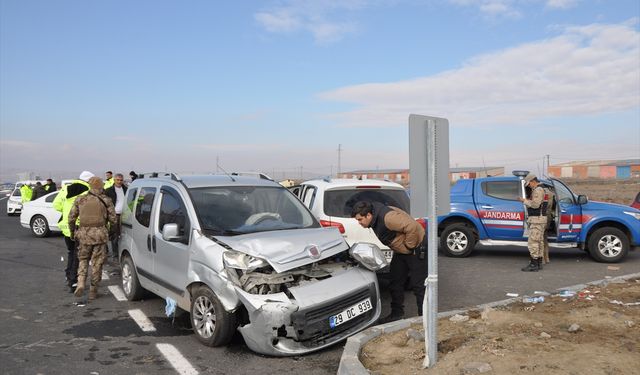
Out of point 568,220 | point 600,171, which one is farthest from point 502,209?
point 600,171

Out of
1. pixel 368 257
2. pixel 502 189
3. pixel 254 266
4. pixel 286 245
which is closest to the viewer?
pixel 254 266

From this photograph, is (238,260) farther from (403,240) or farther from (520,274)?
(520,274)

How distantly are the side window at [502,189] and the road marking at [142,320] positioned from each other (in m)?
7.37

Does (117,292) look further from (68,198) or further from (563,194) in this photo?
(563,194)

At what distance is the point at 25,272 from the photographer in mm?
9234

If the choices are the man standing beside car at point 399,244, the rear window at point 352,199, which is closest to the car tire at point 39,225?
the rear window at point 352,199

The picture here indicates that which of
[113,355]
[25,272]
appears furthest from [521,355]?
[25,272]

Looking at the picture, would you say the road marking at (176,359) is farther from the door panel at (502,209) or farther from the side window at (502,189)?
the side window at (502,189)

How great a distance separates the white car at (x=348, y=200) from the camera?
6.79 meters

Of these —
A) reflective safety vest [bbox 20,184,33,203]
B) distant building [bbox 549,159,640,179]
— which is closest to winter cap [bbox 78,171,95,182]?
reflective safety vest [bbox 20,184,33,203]

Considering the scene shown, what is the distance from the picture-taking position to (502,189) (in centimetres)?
1052

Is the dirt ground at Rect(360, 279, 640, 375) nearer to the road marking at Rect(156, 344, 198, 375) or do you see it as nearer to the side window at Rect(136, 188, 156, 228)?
the road marking at Rect(156, 344, 198, 375)

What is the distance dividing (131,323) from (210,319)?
4.86 ft

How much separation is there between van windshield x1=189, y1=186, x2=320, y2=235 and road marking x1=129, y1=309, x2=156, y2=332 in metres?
1.40
